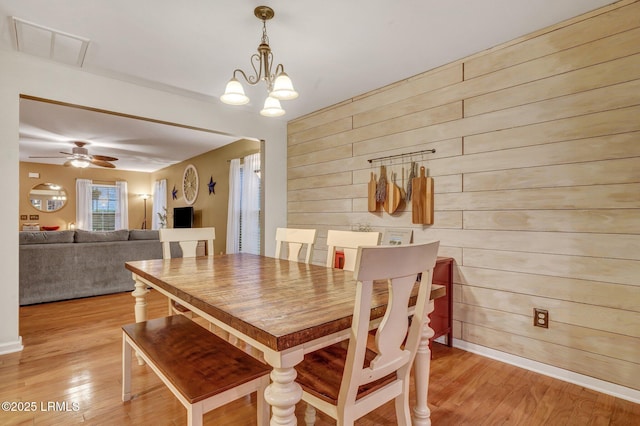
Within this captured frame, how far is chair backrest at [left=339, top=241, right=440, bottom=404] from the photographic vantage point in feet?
3.13

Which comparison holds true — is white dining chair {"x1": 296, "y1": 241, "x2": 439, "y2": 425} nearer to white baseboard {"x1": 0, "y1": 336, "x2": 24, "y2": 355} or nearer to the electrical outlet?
the electrical outlet

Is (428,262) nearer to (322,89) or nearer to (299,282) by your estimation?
(299,282)

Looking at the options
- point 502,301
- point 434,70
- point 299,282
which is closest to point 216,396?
point 299,282

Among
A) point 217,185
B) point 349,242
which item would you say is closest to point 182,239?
point 349,242

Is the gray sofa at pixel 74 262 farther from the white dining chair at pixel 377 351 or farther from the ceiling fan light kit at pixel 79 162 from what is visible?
the white dining chair at pixel 377 351

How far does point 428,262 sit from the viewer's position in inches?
45.7

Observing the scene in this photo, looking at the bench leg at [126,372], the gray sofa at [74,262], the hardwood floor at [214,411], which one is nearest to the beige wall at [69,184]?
the gray sofa at [74,262]

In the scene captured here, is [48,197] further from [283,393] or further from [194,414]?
[283,393]

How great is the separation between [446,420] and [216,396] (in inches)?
48.4

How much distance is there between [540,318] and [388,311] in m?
1.74

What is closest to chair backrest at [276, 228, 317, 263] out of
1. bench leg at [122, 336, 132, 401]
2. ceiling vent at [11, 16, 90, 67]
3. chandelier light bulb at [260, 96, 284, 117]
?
chandelier light bulb at [260, 96, 284, 117]

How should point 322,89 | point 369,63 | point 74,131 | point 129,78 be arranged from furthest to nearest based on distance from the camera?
1. point 74,131
2. point 322,89
3. point 129,78
4. point 369,63

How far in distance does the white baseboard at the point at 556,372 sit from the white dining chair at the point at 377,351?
1476 mm

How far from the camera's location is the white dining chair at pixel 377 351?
3.18 ft
